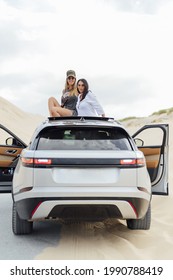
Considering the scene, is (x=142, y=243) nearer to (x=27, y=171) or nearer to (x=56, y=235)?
(x=56, y=235)

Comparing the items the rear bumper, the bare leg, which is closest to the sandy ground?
the rear bumper

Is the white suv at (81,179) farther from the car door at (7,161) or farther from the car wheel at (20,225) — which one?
the car door at (7,161)

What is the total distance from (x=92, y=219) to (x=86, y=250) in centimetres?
37

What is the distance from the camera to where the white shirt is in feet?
33.3

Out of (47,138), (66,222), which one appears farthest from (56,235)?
(47,138)

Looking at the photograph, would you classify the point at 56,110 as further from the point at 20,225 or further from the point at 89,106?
the point at 20,225

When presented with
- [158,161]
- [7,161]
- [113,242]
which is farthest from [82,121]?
[7,161]

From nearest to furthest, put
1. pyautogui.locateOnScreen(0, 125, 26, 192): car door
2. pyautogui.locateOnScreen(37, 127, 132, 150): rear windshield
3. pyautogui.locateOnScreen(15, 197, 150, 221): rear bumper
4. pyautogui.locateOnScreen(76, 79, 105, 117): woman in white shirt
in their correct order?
pyautogui.locateOnScreen(15, 197, 150, 221): rear bumper, pyautogui.locateOnScreen(37, 127, 132, 150): rear windshield, pyautogui.locateOnScreen(0, 125, 26, 192): car door, pyautogui.locateOnScreen(76, 79, 105, 117): woman in white shirt

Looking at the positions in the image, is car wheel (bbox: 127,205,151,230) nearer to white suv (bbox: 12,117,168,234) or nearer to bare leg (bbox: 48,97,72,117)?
white suv (bbox: 12,117,168,234)

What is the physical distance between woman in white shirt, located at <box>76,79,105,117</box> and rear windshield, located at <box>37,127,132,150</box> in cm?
350

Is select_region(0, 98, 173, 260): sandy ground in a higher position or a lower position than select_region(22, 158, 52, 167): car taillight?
lower

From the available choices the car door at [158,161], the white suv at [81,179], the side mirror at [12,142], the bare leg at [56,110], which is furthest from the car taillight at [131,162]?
the bare leg at [56,110]

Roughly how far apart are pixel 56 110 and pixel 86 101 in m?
0.60

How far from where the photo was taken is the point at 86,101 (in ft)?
33.2
